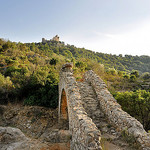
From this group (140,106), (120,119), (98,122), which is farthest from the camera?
(140,106)

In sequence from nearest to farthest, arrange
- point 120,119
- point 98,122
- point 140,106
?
point 120,119 → point 98,122 → point 140,106

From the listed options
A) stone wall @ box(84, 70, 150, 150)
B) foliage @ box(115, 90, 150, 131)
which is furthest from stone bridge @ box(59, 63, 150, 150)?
foliage @ box(115, 90, 150, 131)

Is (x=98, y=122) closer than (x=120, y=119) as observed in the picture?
No

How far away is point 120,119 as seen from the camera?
471 centimetres

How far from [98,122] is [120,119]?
1.20 meters

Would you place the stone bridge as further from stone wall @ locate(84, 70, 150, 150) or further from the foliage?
the foliage

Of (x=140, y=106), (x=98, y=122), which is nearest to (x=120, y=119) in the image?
(x=98, y=122)

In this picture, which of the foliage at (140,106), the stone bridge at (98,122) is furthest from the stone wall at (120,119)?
the foliage at (140,106)

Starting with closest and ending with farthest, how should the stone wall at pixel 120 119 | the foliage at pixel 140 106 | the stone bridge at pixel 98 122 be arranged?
the stone bridge at pixel 98 122
the stone wall at pixel 120 119
the foliage at pixel 140 106

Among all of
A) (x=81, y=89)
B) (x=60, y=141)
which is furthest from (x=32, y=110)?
(x=81, y=89)

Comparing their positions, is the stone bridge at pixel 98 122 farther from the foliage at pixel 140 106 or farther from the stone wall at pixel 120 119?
the foliage at pixel 140 106

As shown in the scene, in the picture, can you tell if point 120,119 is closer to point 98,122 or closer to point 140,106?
point 98,122

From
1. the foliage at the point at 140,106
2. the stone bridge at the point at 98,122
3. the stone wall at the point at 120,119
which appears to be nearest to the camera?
the stone bridge at the point at 98,122

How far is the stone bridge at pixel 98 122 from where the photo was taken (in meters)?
3.53
